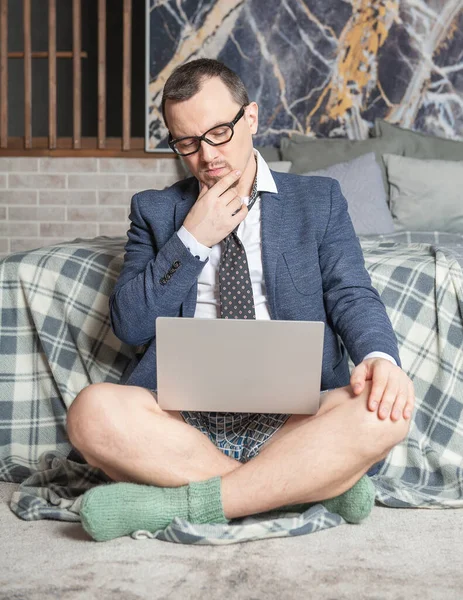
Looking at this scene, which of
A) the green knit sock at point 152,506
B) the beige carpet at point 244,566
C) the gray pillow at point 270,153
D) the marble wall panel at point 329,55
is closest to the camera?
the beige carpet at point 244,566

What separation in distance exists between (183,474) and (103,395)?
0.74ft

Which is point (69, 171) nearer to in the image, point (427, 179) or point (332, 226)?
point (427, 179)

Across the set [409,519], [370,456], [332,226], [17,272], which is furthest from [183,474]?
[17,272]

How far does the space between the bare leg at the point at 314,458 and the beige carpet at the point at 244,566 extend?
96mm

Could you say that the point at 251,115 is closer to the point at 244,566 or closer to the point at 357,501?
the point at 357,501

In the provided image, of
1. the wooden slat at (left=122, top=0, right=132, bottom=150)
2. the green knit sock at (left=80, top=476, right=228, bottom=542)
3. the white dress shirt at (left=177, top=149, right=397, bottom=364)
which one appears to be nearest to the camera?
the green knit sock at (left=80, top=476, right=228, bottom=542)

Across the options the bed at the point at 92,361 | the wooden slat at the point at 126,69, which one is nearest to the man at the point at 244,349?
the bed at the point at 92,361

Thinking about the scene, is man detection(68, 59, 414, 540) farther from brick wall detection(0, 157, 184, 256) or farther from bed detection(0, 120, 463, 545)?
brick wall detection(0, 157, 184, 256)

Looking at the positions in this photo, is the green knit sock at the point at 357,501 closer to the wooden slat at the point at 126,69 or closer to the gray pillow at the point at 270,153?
the gray pillow at the point at 270,153

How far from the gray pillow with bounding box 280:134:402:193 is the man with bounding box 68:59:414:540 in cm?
210

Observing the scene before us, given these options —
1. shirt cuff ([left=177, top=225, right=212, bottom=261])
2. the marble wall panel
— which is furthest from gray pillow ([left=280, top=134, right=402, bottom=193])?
shirt cuff ([left=177, top=225, right=212, bottom=261])

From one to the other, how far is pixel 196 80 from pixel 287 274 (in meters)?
0.47

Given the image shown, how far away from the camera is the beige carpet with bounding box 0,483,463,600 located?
4.71 ft

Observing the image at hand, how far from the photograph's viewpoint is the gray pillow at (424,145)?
4.12 metres
